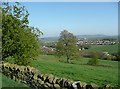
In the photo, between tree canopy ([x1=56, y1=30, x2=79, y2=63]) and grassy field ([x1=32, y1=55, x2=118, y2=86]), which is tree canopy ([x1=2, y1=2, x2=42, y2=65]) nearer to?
grassy field ([x1=32, y1=55, x2=118, y2=86])

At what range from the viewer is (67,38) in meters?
62.0

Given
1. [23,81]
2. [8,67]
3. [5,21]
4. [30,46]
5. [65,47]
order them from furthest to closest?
[65,47] < [30,46] < [5,21] < [8,67] < [23,81]

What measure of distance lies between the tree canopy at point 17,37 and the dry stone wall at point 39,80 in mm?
5316

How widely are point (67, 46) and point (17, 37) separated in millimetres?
36994

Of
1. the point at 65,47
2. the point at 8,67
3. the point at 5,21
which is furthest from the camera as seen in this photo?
the point at 65,47

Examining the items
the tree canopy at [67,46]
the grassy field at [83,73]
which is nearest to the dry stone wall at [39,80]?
the grassy field at [83,73]

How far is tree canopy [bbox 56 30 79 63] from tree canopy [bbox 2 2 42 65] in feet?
114

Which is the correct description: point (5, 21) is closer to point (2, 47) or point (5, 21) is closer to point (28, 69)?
point (2, 47)

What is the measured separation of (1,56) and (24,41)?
2245mm

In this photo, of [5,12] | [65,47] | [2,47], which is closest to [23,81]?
[2,47]

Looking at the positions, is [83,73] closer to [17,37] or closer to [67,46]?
[17,37]

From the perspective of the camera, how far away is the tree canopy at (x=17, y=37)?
24016 millimetres

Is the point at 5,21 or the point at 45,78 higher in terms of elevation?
the point at 5,21

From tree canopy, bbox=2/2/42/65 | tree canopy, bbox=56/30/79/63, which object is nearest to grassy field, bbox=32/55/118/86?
tree canopy, bbox=2/2/42/65
